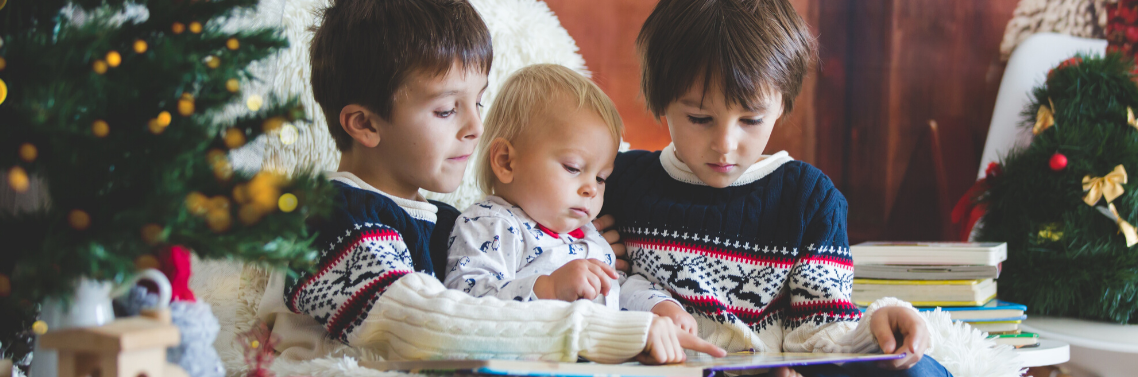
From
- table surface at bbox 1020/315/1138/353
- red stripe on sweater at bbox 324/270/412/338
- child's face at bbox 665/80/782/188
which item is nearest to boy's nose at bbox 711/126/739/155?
child's face at bbox 665/80/782/188

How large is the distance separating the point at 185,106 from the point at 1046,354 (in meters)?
1.29

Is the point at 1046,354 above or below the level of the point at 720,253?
below

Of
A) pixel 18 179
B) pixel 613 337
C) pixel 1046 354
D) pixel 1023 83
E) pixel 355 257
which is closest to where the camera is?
pixel 18 179

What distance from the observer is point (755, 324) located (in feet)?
3.32

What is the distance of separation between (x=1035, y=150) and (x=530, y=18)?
0.99 meters

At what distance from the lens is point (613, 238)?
3.51 ft

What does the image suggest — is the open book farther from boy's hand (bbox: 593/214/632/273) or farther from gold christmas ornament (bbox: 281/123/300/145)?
boy's hand (bbox: 593/214/632/273)

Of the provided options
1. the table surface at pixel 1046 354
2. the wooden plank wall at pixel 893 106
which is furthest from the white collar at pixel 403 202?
the table surface at pixel 1046 354

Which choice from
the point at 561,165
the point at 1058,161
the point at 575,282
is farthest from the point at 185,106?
the point at 1058,161

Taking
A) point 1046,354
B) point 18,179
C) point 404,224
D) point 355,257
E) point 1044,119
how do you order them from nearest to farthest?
point 18,179 → point 355,257 → point 404,224 → point 1046,354 → point 1044,119

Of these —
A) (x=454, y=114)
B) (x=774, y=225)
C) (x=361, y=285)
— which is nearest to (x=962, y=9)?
(x=774, y=225)

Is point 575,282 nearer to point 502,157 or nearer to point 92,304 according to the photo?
point 502,157

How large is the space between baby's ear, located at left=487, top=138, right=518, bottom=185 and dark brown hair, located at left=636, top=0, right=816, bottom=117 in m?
0.21

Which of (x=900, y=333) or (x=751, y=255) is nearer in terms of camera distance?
(x=900, y=333)
